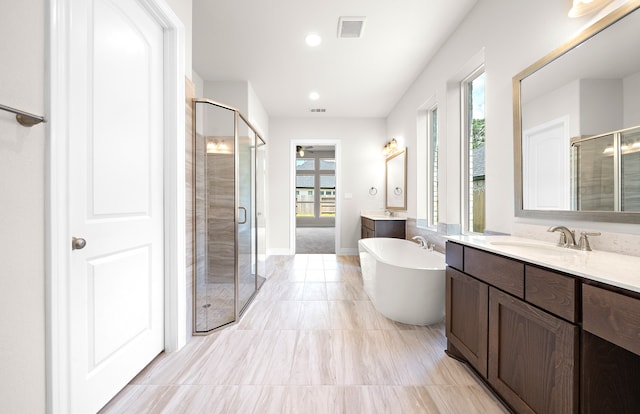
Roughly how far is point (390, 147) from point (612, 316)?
428 centimetres

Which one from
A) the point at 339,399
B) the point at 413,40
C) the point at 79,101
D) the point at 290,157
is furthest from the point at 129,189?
Answer: the point at 290,157

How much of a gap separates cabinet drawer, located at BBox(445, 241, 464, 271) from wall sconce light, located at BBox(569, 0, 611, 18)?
1.35 meters

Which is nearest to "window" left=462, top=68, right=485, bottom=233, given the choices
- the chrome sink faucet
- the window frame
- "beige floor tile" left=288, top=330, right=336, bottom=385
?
the window frame

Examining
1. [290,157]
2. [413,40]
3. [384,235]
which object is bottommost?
[384,235]

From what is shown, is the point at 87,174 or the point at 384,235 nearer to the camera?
the point at 87,174

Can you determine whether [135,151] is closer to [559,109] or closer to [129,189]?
[129,189]

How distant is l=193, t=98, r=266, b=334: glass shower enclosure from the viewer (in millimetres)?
2107

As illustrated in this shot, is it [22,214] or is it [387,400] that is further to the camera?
[387,400]

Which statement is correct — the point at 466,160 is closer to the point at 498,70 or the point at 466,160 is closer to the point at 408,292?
the point at 498,70

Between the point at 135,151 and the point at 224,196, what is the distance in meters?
0.82

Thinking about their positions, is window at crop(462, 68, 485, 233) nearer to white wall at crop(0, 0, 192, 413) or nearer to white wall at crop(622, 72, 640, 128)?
white wall at crop(622, 72, 640, 128)

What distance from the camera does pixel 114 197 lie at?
1.41m

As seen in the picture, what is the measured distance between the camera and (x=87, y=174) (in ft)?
4.09

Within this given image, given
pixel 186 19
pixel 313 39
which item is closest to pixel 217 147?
pixel 186 19
